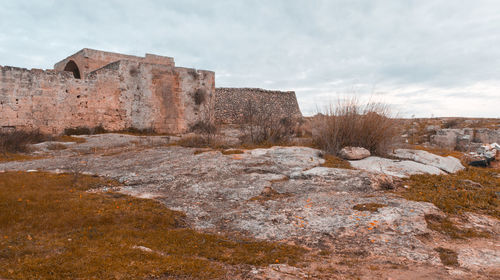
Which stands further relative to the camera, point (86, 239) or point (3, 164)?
point (3, 164)

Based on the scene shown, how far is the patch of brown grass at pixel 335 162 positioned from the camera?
6.05 m

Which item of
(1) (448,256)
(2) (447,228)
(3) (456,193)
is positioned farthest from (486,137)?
(1) (448,256)

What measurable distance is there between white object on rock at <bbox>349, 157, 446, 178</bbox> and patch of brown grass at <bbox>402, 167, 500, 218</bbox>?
0.83 feet

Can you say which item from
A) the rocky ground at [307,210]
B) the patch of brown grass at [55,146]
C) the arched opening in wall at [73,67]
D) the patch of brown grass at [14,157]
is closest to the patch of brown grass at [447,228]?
the rocky ground at [307,210]

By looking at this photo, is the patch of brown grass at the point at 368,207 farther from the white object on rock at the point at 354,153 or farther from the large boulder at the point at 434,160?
the large boulder at the point at 434,160

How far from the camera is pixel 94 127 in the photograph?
44.2ft

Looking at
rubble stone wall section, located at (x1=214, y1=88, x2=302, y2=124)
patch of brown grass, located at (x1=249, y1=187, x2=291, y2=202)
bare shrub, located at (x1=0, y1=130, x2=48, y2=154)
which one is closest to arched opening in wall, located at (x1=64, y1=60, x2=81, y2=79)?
bare shrub, located at (x1=0, y1=130, x2=48, y2=154)

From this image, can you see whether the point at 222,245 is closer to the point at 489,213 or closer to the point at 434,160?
the point at 489,213

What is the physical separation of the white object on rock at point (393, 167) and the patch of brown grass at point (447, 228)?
2.04 meters

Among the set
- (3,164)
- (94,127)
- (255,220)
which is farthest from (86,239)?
(94,127)

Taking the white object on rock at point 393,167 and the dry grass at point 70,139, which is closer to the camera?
the white object on rock at point 393,167

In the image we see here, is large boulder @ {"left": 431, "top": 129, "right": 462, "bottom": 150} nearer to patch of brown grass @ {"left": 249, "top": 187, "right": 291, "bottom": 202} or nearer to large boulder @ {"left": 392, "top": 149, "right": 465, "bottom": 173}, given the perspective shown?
large boulder @ {"left": 392, "top": 149, "right": 465, "bottom": 173}

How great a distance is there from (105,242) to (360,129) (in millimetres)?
5769

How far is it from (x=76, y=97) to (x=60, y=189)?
9.59 metres
